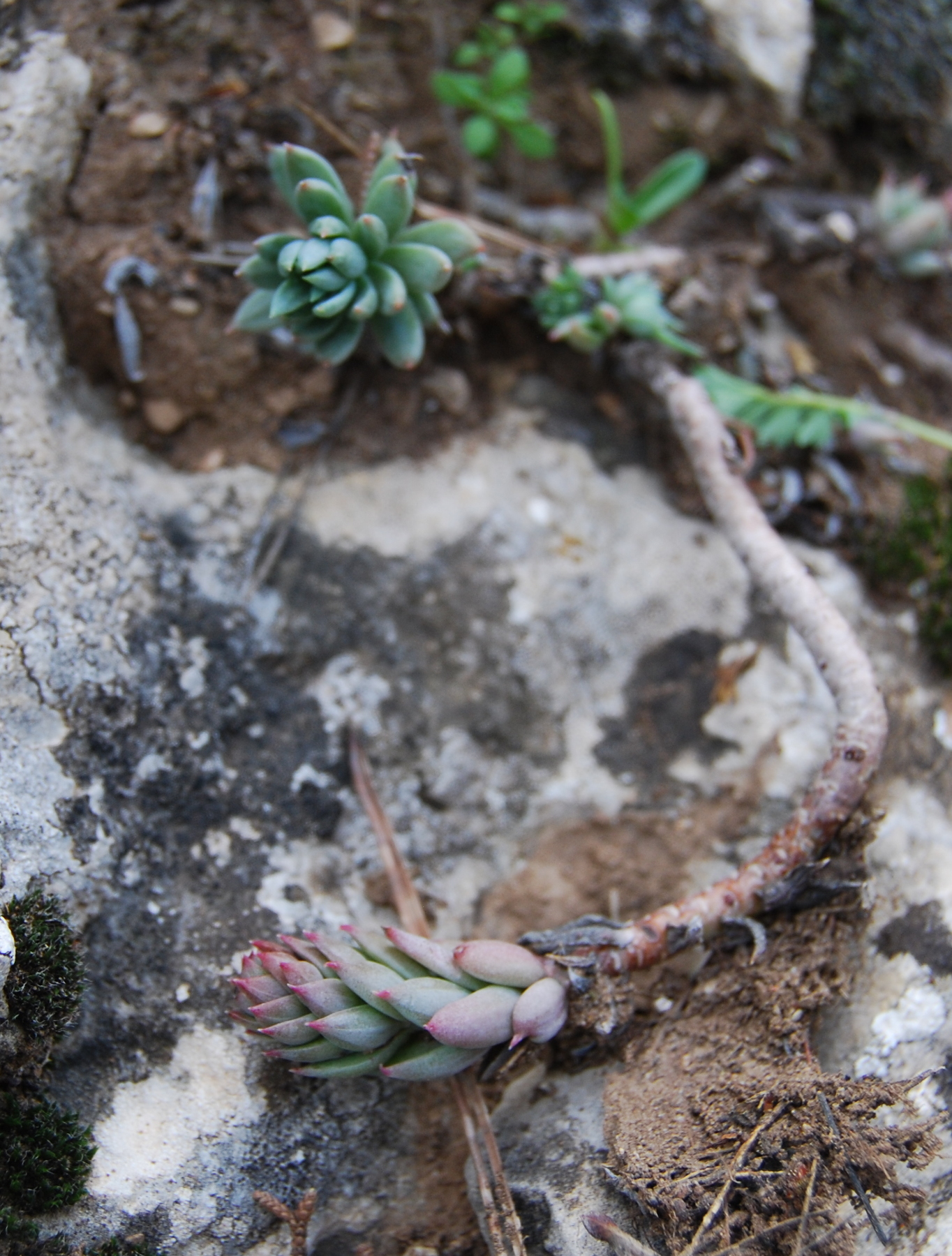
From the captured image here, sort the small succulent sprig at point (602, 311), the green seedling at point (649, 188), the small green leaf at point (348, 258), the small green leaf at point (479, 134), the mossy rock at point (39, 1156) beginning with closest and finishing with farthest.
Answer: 1. the mossy rock at point (39, 1156)
2. the small green leaf at point (348, 258)
3. the small succulent sprig at point (602, 311)
4. the small green leaf at point (479, 134)
5. the green seedling at point (649, 188)

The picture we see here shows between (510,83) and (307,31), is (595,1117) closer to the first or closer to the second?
(510,83)

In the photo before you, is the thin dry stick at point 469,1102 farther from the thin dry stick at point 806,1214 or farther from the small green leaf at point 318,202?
the small green leaf at point 318,202

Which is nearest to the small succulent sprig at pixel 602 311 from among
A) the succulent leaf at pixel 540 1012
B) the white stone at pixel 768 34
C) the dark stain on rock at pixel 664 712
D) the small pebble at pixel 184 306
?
the dark stain on rock at pixel 664 712

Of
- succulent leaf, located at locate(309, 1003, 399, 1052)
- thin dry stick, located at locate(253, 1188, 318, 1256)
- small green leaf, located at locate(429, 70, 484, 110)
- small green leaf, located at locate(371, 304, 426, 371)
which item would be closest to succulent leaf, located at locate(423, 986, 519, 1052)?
succulent leaf, located at locate(309, 1003, 399, 1052)

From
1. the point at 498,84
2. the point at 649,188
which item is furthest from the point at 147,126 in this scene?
the point at 649,188

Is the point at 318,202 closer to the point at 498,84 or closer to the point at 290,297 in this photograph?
the point at 290,297

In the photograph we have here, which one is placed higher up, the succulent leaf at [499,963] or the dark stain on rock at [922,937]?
the dark stain on rock at [922,937]
